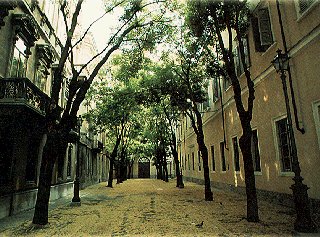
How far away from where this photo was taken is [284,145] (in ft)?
32.5

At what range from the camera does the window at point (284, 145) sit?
9594 millimetres

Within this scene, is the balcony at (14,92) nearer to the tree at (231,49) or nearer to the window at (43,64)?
the window at (43,64)

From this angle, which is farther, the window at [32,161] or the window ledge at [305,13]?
the window at [32,161]

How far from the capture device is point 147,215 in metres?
8.95

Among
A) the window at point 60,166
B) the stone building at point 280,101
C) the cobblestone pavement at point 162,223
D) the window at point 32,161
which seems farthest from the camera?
the window at point 60,166

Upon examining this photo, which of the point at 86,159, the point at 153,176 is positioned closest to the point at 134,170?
the point at 153,176

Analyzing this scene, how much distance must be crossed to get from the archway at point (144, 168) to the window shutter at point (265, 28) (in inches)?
2150

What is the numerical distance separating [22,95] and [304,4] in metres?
10.4

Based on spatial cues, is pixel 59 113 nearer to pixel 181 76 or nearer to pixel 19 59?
pixel 19 59

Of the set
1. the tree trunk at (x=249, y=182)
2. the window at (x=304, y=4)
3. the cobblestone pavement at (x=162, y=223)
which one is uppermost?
the window at (x=304, y=4)

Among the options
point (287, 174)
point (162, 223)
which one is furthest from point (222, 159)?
point (162, 223)

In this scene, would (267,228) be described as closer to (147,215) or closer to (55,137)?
(147,215)

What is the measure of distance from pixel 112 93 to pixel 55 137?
1367cm

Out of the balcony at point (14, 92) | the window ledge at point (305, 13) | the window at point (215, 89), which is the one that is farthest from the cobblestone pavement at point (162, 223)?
the window at point (215, 89)
